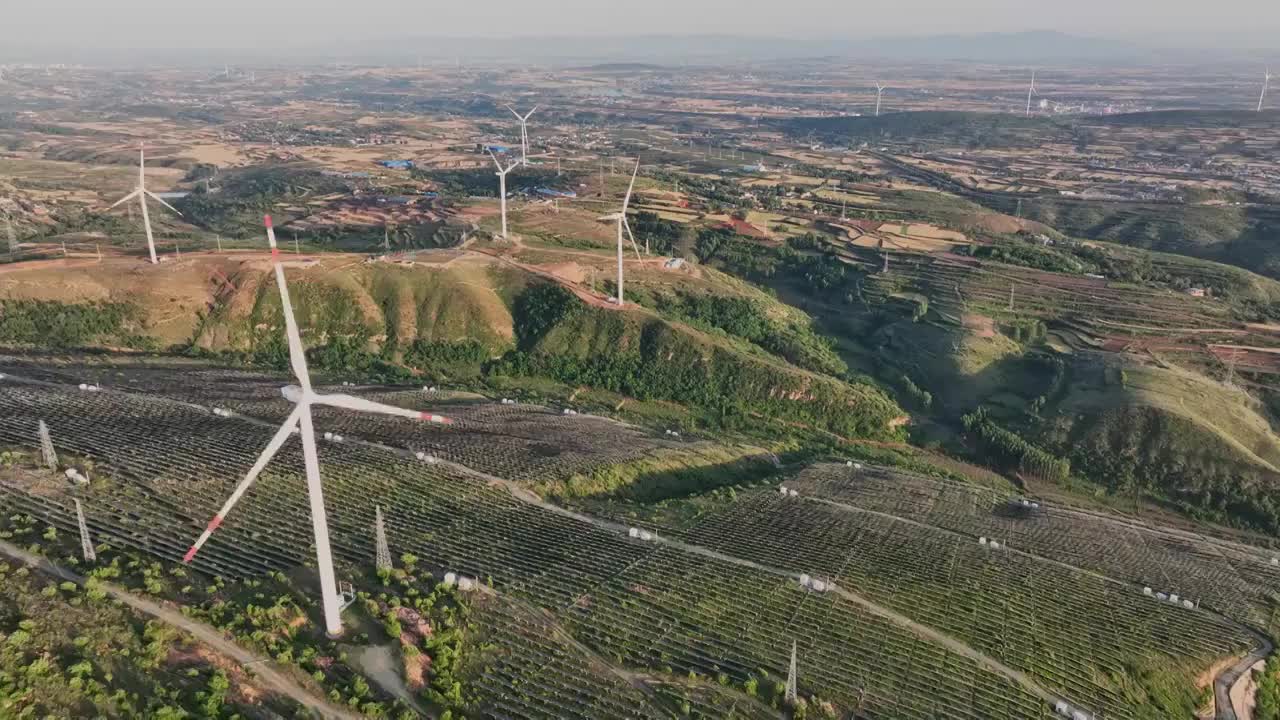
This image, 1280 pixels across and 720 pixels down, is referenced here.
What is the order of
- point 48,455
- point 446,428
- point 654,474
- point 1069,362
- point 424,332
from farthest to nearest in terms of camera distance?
point 1069,362 → point 424,332 → point 446,428 → point 654,474 → point 48,455

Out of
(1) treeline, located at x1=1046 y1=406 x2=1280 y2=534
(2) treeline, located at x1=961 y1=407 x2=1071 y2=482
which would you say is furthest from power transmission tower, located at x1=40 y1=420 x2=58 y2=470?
(1) treeline, located at x1=1046 y1=406 x2=1280 y2=534

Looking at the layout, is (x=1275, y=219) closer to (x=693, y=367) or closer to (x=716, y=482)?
(x=693, y=367)

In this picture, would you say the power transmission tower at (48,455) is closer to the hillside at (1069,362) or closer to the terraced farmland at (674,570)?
the terraced farmland at (674,570)

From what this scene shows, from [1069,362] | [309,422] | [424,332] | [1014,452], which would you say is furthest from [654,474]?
[1069,362]

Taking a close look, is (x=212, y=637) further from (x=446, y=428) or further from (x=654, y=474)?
(x=654, y=474)

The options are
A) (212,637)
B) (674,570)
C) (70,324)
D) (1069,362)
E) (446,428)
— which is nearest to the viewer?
(212,637)

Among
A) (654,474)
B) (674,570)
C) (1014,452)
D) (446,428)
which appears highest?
(674,570)
